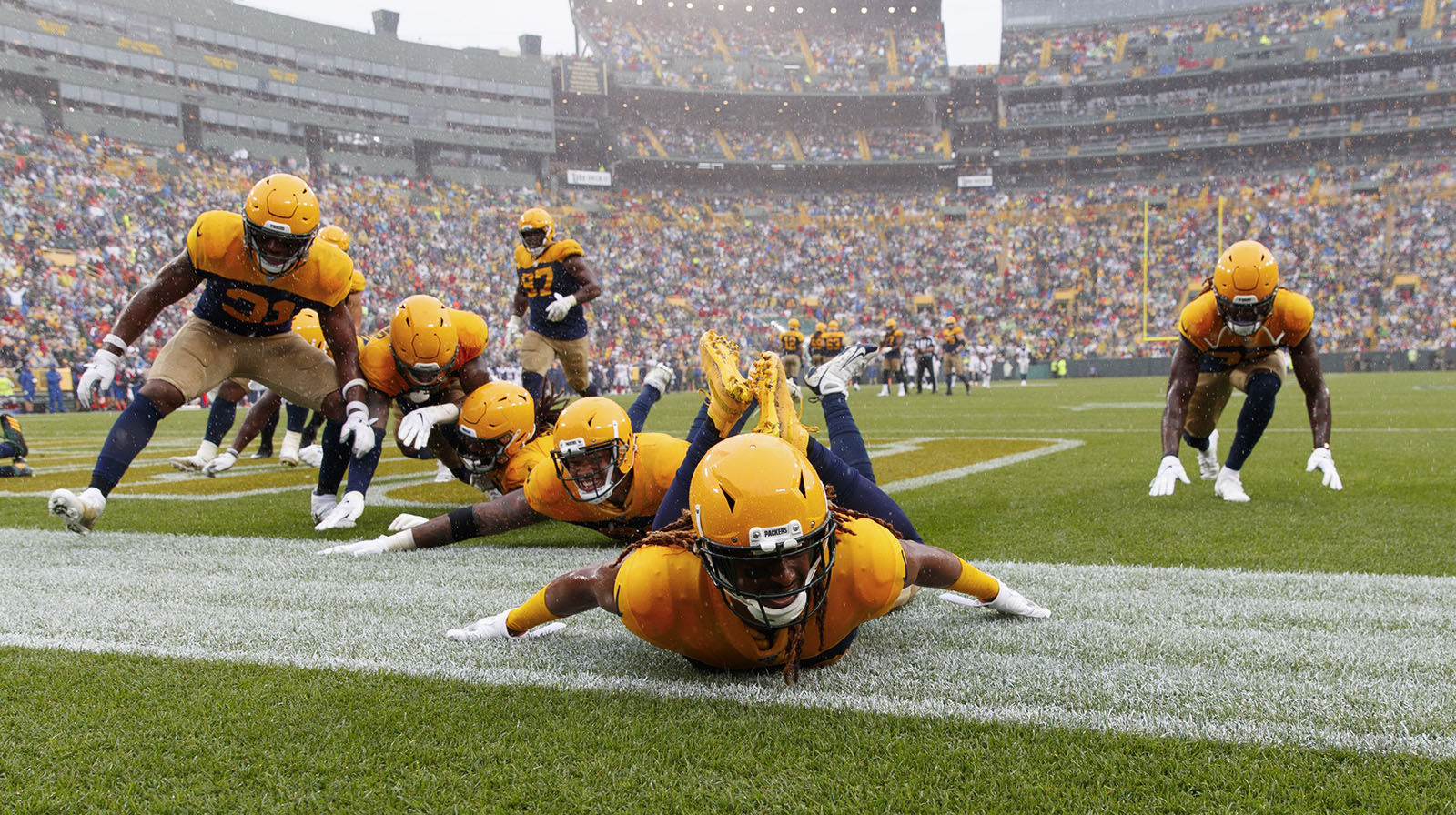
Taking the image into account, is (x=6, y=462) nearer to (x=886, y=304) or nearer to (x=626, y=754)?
(x=626, y=754)

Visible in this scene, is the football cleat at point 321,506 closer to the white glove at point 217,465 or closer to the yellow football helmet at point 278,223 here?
the yellow football helmet at point 278,223

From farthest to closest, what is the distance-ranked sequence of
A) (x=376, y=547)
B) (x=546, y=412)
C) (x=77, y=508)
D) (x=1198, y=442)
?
1. (x=1198, y=442)
2. (x=546, y=412)
3. (x=77, y=508)
4. (x=376, y=547)

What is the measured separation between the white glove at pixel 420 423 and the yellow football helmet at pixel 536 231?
2.94 meters

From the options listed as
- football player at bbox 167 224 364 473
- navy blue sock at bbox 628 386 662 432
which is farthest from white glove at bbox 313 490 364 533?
football player at bbox 167 224 364 473

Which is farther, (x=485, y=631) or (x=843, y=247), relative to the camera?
(x=843, y=247)

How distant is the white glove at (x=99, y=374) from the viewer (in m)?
4.25

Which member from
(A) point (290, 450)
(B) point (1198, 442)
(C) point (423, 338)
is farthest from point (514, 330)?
(B) point (1198, 442)

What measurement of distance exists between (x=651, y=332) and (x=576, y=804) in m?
30.4

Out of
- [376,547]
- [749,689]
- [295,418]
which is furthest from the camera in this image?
[295,418]

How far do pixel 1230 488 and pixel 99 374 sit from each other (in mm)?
5979

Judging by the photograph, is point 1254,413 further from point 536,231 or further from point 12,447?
point 12,447

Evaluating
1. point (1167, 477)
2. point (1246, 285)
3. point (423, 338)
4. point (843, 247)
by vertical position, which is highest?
point (843, 247)

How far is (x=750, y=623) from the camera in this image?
206 cm

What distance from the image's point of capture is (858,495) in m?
2.82
